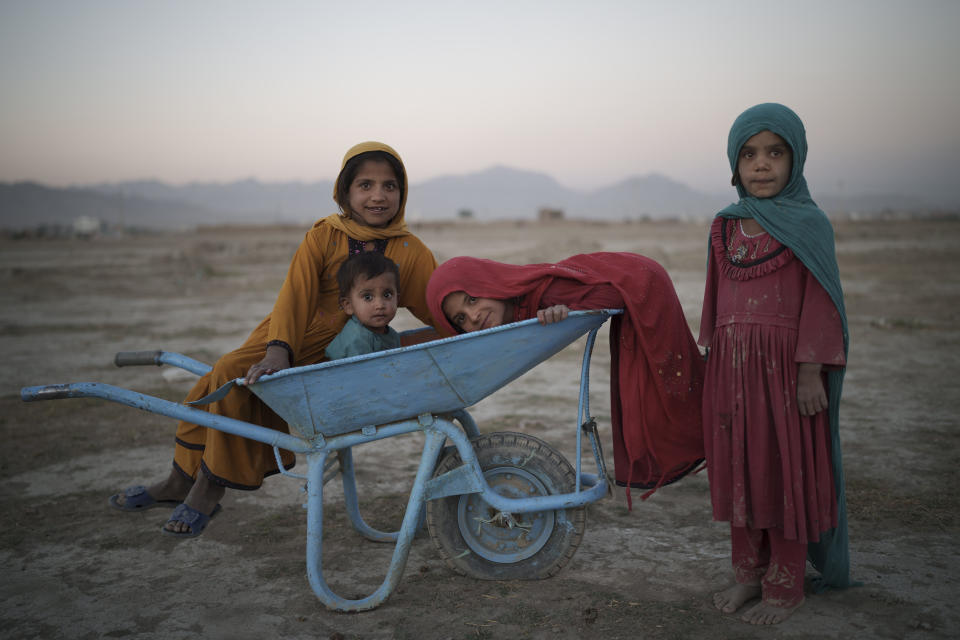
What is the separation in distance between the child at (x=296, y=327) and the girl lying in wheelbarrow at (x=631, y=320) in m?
0.64

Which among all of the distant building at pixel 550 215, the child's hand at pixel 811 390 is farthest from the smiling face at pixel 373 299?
the distant building at pixel 550 215

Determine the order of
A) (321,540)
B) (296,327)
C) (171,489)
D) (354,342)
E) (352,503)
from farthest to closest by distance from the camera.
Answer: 1. (352,503)
2. (171,489)
3. (296,327)
4. (354,342)
5. (321,540)

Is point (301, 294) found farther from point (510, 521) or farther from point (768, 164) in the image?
point (768, 164)

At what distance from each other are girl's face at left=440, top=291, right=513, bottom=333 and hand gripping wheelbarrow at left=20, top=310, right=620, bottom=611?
20 cm

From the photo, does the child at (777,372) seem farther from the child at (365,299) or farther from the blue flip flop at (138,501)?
the blue flip flop at (138,501)

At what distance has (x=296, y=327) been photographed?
2902 millimetres

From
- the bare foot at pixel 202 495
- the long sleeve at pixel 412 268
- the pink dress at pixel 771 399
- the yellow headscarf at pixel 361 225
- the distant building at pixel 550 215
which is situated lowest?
→ the bare foot at pixel 202 495

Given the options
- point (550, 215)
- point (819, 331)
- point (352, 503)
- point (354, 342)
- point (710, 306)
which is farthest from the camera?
point (550, 215)

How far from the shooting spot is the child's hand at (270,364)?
2418 mm

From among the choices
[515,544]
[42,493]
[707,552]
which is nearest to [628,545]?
[707,552]

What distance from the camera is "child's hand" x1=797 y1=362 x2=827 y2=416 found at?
2340 mm

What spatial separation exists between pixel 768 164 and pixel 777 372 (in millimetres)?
764

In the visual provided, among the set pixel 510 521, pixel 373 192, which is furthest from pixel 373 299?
pixel 510 521

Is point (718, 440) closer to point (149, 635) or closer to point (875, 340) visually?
point (149, 635)
